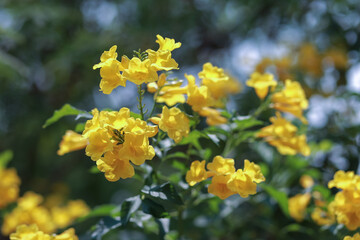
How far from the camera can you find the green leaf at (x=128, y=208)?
90 centimetres

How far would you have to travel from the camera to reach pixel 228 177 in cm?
84

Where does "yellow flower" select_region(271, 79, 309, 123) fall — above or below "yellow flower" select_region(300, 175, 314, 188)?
above

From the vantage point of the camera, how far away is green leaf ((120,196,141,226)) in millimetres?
901

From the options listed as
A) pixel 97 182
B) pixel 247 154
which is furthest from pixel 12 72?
pixel 247 154

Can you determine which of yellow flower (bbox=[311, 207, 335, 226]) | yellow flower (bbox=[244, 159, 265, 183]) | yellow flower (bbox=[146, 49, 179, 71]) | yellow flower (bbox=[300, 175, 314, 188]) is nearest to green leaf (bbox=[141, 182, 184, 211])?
yellow flower (bbox=[244, 159, 265, 183])

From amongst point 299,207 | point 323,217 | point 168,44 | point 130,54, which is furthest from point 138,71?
point 130,54

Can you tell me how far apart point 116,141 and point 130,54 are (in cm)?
192

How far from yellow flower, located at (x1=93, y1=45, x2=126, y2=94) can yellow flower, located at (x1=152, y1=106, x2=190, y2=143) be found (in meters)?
0.11

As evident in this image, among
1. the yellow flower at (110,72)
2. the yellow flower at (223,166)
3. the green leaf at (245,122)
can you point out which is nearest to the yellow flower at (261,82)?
the green leaf at (245,122)

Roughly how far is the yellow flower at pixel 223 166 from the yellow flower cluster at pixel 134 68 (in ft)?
0.76

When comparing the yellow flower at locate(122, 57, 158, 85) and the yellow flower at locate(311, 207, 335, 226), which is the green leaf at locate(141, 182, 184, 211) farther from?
the yellow flower at locate(311, 207, 335, 226)

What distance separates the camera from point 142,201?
90 cm

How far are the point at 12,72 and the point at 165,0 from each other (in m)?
1.51

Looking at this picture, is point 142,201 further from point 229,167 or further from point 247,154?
point 247,154
